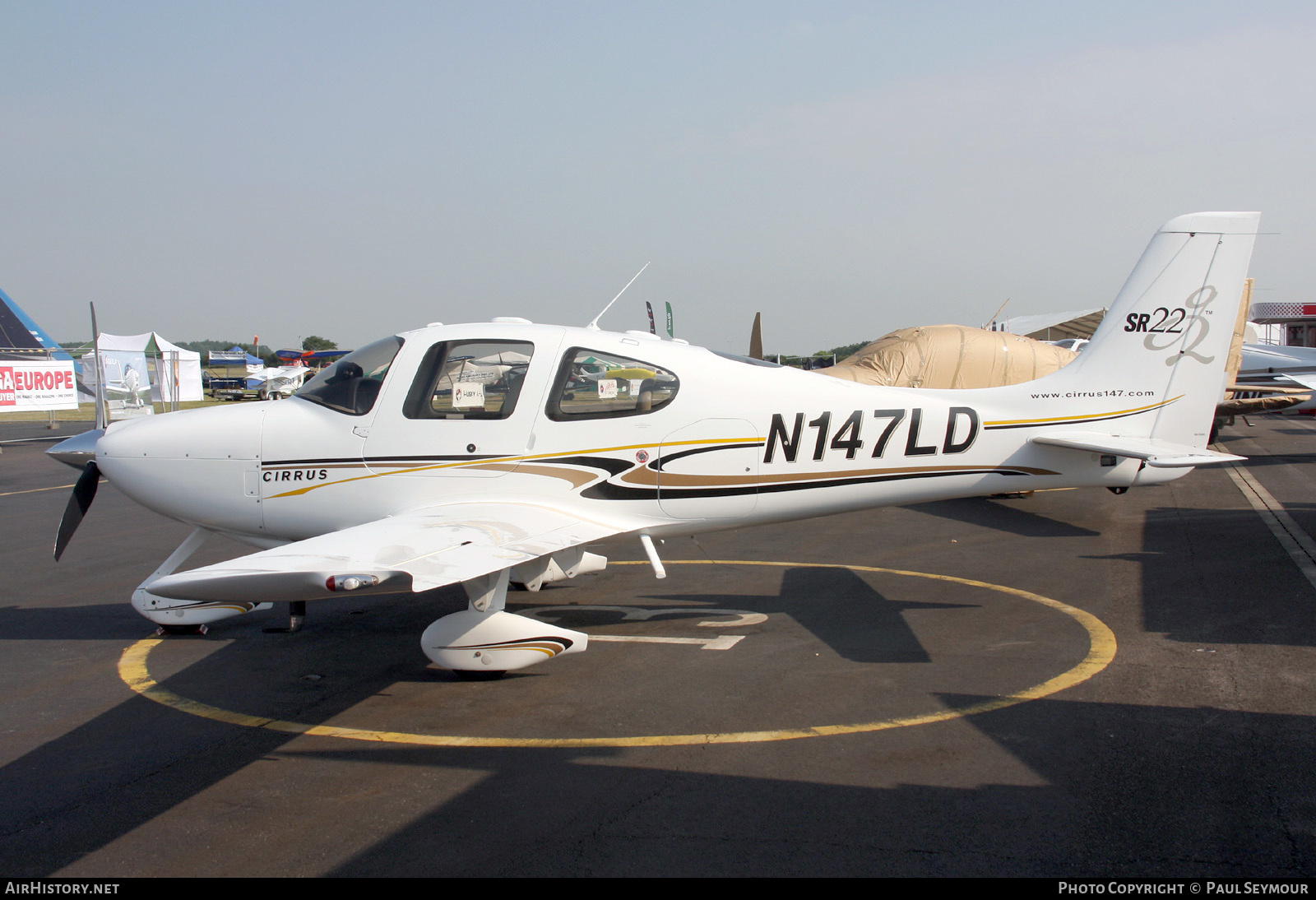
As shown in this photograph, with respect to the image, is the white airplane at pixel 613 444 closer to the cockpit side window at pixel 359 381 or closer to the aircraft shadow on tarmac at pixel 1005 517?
the cockpit side window at pixel 359 381

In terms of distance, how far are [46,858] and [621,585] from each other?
5080 mm

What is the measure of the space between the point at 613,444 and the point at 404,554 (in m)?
1.80

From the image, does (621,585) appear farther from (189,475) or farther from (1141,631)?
(1141,631)

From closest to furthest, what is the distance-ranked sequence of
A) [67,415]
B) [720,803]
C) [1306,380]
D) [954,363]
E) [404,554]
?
[720,803] < [404,554] < [954,363] < [1306,380] < [67,415]

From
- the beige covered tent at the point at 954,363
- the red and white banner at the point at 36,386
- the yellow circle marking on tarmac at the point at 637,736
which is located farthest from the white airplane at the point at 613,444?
the red and white banner at the point at 36,386

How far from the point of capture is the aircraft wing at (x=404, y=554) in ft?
12.9

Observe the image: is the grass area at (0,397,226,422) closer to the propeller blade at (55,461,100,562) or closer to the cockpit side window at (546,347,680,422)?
the propeller blade at (55,461,100,562)

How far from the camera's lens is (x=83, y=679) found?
19.0 ft

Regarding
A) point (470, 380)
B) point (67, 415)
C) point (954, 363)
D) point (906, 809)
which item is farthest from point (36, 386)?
point (906, 809)

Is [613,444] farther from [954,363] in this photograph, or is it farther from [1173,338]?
[954,363]

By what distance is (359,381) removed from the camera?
6160mm

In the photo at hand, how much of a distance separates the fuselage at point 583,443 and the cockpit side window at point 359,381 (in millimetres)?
13

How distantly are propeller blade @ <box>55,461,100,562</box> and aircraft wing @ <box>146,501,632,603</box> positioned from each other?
264 centimetres
